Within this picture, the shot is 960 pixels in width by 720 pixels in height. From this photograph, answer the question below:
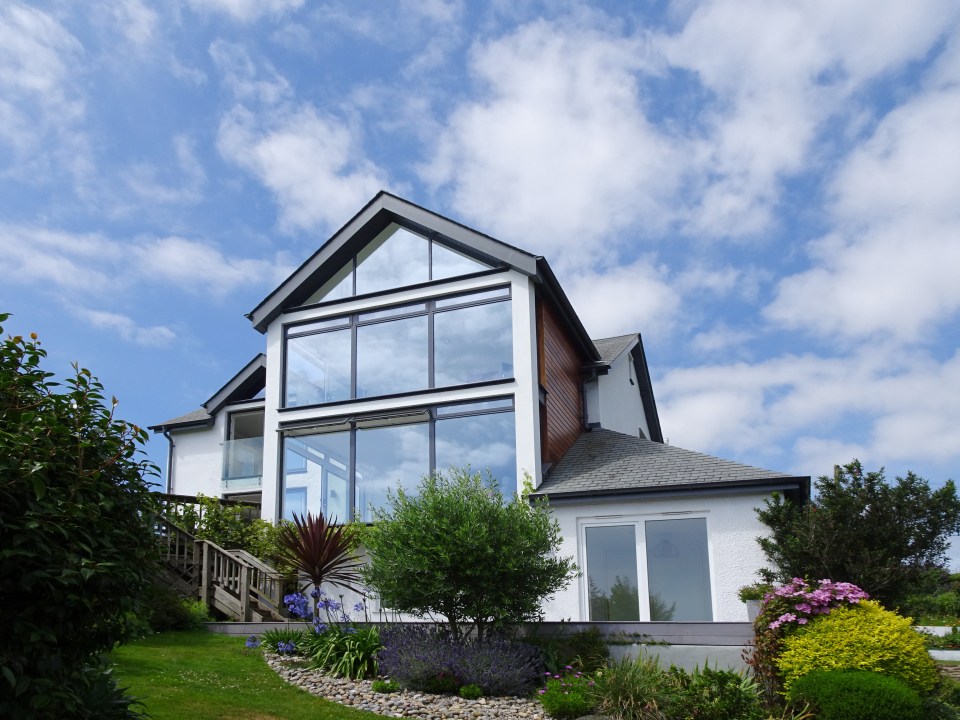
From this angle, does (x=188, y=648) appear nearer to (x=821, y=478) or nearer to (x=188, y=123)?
(x=188, y=123)

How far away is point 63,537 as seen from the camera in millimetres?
5703

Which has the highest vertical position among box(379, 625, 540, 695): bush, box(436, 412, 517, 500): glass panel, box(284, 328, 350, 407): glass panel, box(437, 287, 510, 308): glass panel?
box(437, 287, 510, 308): glass panel

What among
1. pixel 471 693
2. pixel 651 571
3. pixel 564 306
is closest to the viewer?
pixel 471 693

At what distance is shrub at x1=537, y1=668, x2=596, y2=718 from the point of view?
11.2 m

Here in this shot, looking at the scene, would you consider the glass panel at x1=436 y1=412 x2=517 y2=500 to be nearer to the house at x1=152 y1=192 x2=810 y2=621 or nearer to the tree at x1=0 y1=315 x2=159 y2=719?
the house at x1=152 y1=192 x2=810 y2=621

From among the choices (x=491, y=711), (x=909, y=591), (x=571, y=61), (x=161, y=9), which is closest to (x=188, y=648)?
(x=491, y=711)

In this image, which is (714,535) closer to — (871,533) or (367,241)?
(871,533)

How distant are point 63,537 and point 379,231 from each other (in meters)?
16.9

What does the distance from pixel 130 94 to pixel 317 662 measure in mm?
8849

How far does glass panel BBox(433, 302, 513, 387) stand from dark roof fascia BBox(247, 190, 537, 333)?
48.3 inches

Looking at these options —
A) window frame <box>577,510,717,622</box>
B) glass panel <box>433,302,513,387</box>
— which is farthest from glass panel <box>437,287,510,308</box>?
window frame <box>577,510,717,622</box>

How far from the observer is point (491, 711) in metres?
11.5

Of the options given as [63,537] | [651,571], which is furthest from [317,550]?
[63,537]

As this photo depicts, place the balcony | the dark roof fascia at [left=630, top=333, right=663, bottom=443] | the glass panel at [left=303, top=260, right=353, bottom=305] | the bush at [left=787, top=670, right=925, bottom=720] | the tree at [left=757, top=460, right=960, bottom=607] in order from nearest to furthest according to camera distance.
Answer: the bush at [left=787, top=670, right=925, bottom=720] < the tree at [left=757, top=460, right=960, bottom=607] < the glass panel at [left=303, top=260, right=353, bottom=305] < the balcony < the dark roof fascia at [left=630, top=333, right=663, bottom=443]
